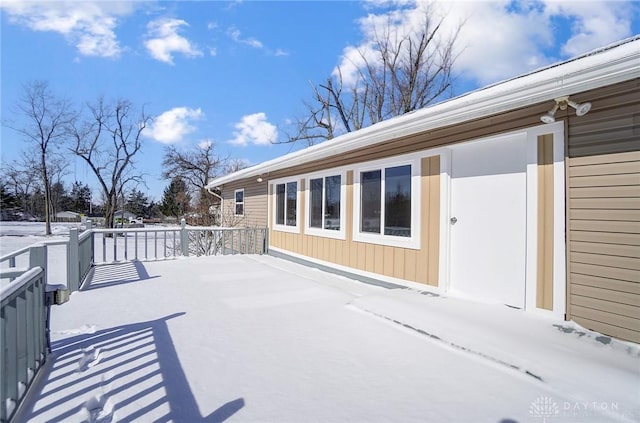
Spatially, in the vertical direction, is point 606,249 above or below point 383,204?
below

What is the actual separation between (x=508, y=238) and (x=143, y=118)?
24.8 m

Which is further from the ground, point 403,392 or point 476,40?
point 476,40

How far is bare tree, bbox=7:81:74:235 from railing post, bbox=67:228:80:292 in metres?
20.4

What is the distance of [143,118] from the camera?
2284 centimetres

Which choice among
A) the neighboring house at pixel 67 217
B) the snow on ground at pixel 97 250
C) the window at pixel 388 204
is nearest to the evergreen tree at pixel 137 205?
the neighboring house at pixel 67 217

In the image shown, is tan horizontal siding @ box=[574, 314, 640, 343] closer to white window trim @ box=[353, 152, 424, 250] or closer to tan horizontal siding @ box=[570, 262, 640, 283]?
tan horizontal siding @ box=[570, 262, 640, 283]

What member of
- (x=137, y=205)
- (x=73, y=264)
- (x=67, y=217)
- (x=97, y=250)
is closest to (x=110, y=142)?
(x=97, y=250)

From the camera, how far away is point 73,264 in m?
4.36

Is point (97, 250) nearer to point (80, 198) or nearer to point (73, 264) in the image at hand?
point (73, 264)

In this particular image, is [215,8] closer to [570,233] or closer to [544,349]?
[570,233]

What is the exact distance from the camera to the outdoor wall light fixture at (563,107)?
2.70m

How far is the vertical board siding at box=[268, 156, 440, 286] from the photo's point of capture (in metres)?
4.08

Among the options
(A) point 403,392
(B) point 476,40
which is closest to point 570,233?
(A) point 403,392

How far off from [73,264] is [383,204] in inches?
166
